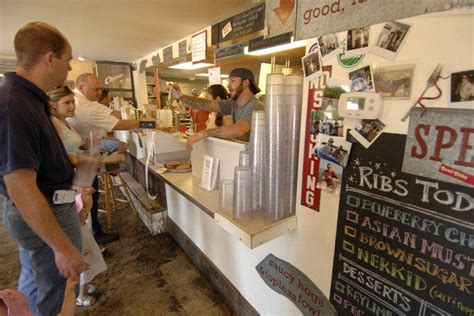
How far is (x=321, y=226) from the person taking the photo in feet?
3.33

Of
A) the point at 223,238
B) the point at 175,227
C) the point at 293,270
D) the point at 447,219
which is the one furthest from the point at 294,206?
the point at 175,227

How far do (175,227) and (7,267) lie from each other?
1.56 meters

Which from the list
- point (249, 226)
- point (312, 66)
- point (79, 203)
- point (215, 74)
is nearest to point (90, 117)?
point (79, 203)

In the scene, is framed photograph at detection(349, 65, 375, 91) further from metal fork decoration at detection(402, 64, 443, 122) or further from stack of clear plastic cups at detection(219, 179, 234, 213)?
stack of clear plastic cups at detection(219, 179, 234, 213)

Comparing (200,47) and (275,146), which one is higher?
(200,47)

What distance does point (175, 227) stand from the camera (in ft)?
8.63

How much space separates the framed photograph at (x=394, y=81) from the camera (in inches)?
27.8

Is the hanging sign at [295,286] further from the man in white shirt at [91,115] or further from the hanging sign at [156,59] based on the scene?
the hanging sign at [156,59]

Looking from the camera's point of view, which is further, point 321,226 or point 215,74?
point 215,74

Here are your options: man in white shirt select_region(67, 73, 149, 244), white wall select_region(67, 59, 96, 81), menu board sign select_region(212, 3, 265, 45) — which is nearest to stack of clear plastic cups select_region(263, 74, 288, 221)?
menu board sign select_region(212, 3, 265, 45)

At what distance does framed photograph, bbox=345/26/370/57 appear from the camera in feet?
2.57

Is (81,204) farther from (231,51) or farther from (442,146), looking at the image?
(442,146)

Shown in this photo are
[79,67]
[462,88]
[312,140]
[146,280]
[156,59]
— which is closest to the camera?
[462,88]

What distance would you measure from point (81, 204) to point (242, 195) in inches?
43.9
